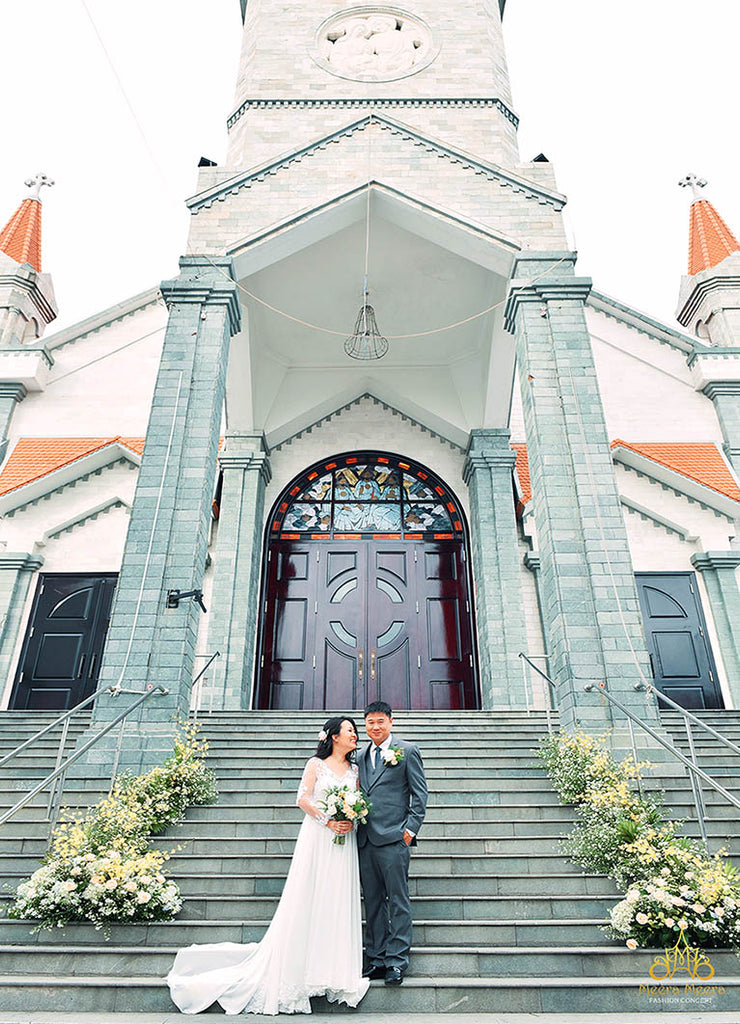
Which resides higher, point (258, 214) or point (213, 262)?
point (258, 214)

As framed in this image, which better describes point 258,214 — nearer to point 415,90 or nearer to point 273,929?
point 415,90

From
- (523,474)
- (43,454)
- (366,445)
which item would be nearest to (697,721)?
(523,474)

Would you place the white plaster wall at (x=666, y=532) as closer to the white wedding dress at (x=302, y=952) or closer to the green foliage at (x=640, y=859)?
the green foliage at (x=640, y=859)

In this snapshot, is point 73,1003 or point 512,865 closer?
point 73,1003

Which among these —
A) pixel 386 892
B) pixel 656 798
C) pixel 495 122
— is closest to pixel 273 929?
pixel 386 892

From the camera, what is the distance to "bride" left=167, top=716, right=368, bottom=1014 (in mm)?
4066

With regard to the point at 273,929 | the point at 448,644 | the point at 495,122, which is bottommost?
the point at 273,929

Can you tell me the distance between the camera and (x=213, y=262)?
10.3 m

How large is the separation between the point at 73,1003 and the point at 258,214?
9.73 metres

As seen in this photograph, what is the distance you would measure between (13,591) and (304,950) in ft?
33.9

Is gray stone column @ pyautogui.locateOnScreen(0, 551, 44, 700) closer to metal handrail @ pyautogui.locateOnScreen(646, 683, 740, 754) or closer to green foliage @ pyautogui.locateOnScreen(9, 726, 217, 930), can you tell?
green foliage @ pyautogui.locateOnScreen(9, 726, 217, 930)

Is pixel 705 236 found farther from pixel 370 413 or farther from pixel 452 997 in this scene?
pixel 452 997

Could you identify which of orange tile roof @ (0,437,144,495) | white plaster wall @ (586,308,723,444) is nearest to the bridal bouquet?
orange tile roof @ (0,437,144,495)

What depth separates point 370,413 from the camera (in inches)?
599
